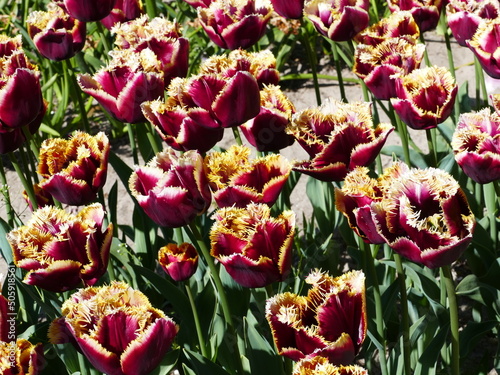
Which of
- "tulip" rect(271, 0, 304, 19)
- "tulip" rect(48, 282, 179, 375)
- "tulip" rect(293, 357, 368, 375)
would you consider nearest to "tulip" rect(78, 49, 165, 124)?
"tulip" rect(271, 0, 304, 19)

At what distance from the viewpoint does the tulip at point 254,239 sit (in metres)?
1.18

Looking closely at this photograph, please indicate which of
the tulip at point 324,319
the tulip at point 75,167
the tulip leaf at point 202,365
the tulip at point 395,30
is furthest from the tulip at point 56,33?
Result: the tulip at point 324,319

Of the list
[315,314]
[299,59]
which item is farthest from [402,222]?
[299,59]

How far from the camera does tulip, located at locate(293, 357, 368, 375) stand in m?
0.93

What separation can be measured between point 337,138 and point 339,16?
642mm

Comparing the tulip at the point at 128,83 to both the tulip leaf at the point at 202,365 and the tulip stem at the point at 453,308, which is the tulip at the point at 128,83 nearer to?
the tulip leaf at the point at 202,365

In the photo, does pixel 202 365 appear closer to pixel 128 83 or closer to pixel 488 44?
pixel 128 83

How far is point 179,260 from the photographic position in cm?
146

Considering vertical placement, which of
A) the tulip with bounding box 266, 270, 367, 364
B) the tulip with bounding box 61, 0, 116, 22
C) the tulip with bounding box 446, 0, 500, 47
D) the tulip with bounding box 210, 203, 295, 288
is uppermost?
the tulip with bounding box 61, 0, 116, 22

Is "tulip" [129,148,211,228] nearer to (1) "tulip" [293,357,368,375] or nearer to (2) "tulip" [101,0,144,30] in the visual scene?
(1) "tulip" [293,357,368,375]

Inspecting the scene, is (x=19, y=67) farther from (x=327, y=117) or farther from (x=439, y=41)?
(x=439, y=41)

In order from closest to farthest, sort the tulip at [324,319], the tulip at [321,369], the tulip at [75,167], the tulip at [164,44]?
the tulip at [321,369], the tulip at [324,319], the tulip at [75,167], the tulip at [164,44]

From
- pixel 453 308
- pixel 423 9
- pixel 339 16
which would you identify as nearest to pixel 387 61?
pixel 339 16

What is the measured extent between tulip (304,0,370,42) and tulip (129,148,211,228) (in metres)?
0.75
